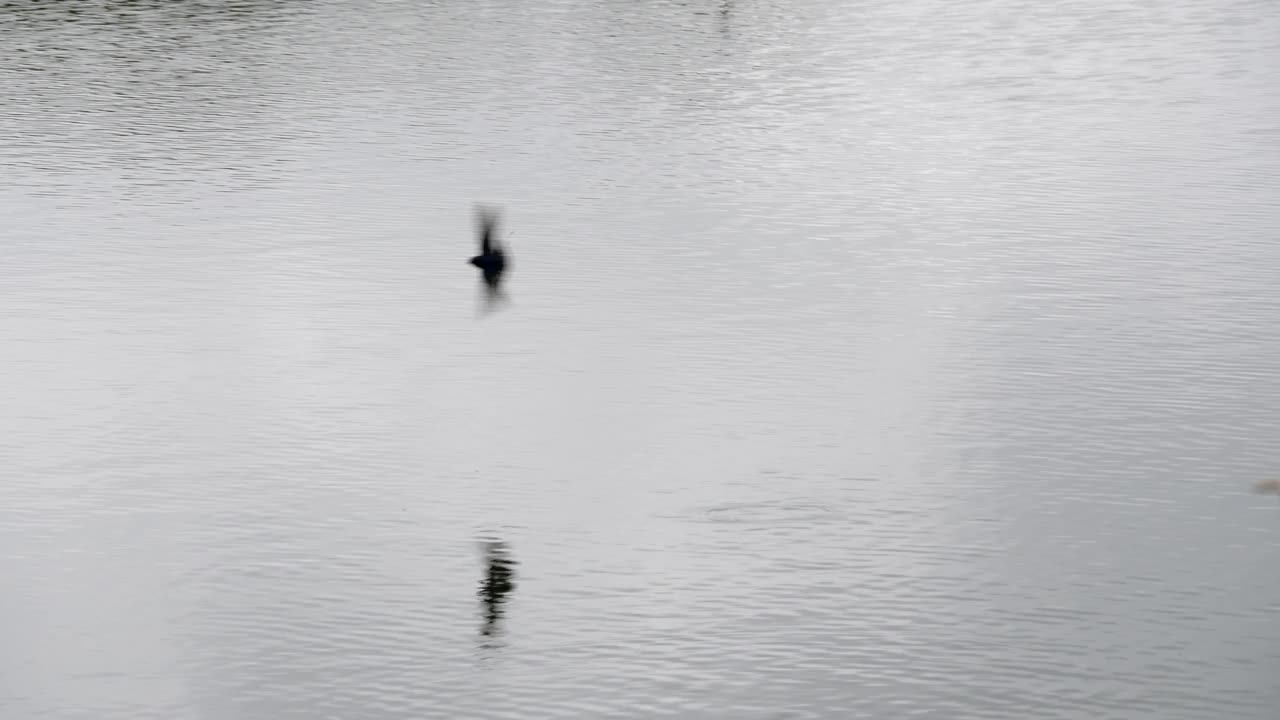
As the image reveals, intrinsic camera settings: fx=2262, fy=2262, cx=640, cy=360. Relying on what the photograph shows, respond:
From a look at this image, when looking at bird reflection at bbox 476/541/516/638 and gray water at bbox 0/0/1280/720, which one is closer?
gray water at bbox 0/0/1280/720

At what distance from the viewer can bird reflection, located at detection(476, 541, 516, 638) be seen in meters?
42.7

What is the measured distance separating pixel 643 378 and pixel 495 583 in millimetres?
11906

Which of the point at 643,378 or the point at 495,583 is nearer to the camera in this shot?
the point at 495,583

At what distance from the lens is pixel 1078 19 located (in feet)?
318

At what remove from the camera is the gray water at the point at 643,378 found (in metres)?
41.0

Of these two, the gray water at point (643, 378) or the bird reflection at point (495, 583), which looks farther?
the bird reflection at point (495, 583)

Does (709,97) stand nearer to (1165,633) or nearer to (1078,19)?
(1078,19)

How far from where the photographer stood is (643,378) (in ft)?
182

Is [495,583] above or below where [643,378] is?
below

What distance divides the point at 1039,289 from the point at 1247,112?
2323 centimetres

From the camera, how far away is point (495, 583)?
4453 cm

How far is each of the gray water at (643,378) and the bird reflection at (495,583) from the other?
13cm

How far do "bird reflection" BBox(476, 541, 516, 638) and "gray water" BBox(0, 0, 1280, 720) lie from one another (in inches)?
5.2

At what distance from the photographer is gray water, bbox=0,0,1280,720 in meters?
41.0
